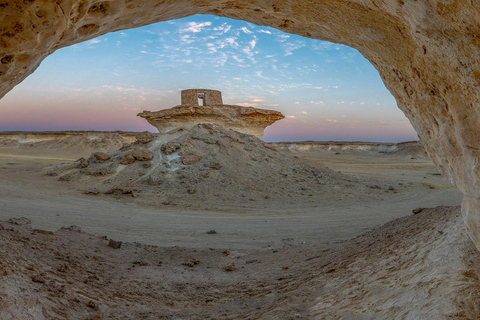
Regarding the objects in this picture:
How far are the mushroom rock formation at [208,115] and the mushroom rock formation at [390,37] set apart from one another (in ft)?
37.4

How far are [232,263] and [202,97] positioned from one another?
40.0 ft

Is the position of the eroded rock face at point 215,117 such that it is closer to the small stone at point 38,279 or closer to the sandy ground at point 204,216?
the sandy ground at point 204,216

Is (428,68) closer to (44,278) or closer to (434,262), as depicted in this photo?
(434,262)

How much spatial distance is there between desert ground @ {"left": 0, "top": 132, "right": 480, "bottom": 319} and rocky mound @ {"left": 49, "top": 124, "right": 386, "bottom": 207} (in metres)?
1.15

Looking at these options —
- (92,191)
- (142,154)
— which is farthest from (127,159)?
(92,191)

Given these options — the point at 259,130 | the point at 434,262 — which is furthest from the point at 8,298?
the point at 259,130

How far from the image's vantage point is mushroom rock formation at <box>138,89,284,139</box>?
Result: 1427 cm

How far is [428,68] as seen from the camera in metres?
2.14

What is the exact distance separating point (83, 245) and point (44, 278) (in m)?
1.63

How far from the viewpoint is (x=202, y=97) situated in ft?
50.7

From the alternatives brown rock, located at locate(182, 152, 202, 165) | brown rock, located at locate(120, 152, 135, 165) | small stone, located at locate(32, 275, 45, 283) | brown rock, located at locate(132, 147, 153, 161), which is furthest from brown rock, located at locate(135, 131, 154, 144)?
small stone, located at locate(32, 275, 45, 283)

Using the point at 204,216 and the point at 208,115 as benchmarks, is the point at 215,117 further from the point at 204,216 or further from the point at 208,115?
the point at 204,216

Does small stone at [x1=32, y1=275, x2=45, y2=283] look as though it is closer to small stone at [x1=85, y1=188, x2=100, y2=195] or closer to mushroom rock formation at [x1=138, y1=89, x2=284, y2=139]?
small stone at [x1=85, y1=188, x2=100, y2=195]

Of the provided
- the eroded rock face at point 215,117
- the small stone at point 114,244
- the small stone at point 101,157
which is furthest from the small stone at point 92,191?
the small stone at point 114,244
